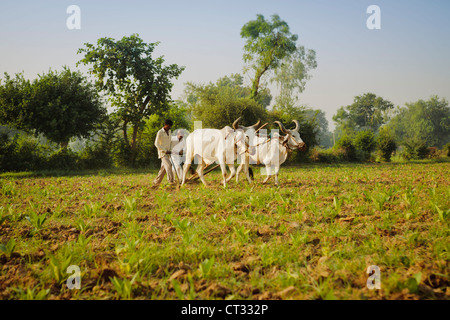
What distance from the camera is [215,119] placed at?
69.7ft

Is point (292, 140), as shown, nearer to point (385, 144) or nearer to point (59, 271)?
point (59, 271)

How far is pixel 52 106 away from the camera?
1748 cm

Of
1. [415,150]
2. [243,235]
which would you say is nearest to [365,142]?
[415,150]

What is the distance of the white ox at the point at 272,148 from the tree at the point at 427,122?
6684 cm

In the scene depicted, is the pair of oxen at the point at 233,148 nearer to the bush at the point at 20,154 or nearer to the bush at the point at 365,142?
the bush at the point at 20,154

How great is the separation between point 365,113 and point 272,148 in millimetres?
64570

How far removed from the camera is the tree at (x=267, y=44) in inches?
1084

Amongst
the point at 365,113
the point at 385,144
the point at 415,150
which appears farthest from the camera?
the point at 365,113

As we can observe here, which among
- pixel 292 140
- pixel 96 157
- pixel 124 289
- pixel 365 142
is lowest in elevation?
pixel 124 289

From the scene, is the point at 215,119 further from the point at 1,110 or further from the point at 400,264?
the point at 400,264

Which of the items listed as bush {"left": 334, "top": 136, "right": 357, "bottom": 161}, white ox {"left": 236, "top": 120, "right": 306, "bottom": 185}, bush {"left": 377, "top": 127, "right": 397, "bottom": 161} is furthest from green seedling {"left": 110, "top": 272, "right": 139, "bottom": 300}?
bush {"left": 377, "top": 127, "right": 397, "bottom": 161}

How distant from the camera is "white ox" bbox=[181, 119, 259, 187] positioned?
29.7 ft

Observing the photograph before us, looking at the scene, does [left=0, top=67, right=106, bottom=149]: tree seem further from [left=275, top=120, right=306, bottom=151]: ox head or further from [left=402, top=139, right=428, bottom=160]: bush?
[left=402, top=139, right=428, bottom=160]: bush
